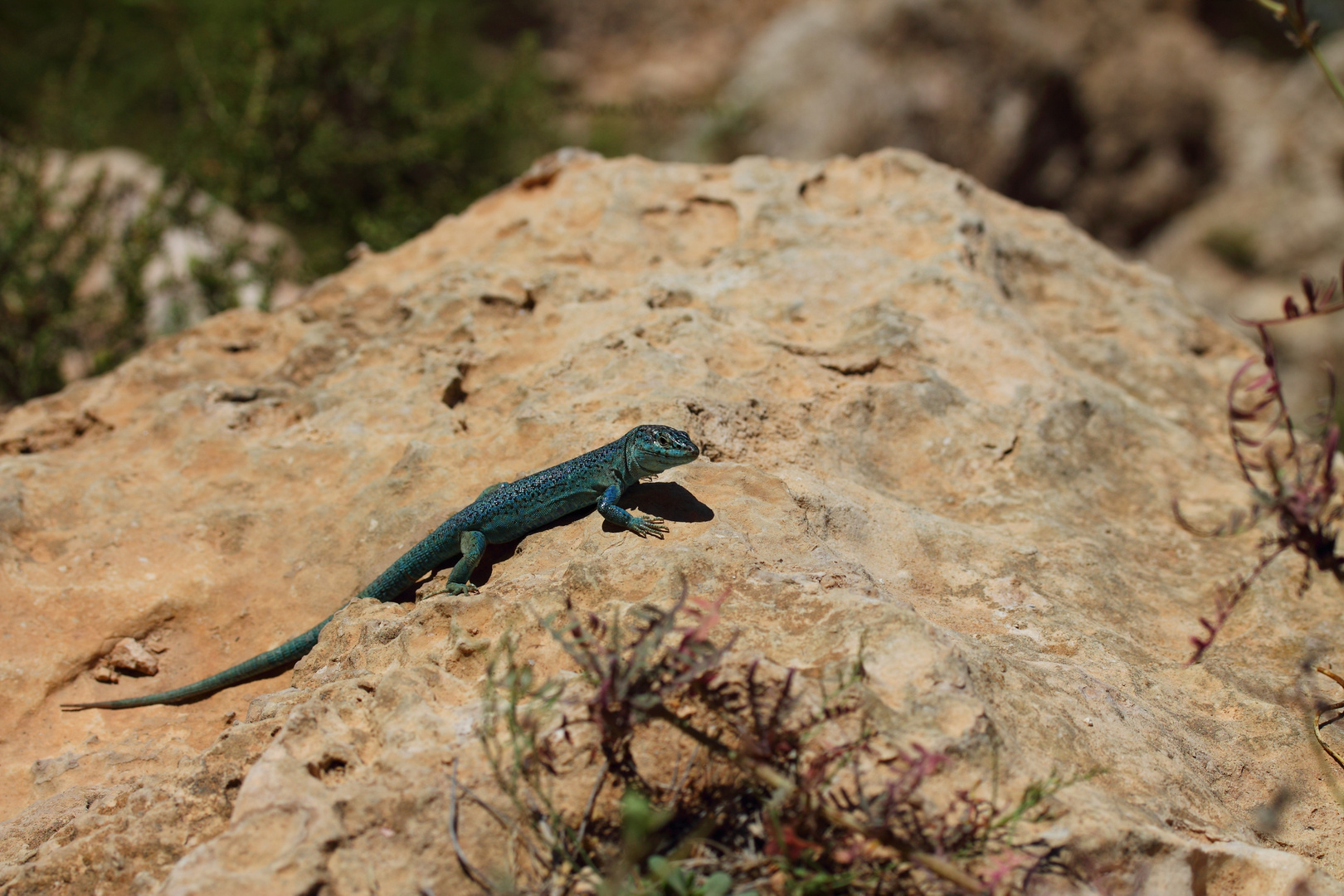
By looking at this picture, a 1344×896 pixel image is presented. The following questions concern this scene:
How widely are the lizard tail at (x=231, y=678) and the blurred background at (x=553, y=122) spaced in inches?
153

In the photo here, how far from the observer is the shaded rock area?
2621 millimetres

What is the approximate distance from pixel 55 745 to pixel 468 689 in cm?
185

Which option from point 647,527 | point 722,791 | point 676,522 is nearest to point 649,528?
point 647,527

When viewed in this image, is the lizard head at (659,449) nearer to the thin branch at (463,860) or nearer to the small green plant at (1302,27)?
the thin branch at (463,860)

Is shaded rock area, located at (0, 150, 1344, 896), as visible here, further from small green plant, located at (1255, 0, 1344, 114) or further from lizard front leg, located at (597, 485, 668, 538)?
small green plant, located at (1255, 0, 1344, 114)

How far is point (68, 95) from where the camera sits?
915 centimetres

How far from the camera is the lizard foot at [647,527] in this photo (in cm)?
337

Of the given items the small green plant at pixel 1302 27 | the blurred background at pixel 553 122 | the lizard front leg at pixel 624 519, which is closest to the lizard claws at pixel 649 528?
the lizard front leg at pixel 624 519

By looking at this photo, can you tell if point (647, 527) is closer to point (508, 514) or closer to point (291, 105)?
point (508, 514)

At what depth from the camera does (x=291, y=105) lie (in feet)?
30.9

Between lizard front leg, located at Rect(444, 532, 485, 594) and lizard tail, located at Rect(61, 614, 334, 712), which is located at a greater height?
lizard front leg, located at Rect(444, 532, 485, 594)

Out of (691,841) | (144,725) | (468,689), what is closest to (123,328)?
(144,725)

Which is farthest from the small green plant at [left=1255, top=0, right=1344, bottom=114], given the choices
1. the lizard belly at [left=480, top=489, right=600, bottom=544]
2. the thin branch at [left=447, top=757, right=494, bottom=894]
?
the thin branch at [left=447, top=757, right=494, bottom=894]

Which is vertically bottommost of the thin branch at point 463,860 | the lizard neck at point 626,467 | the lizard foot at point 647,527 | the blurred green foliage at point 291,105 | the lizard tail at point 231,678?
the lizard tail at point 231,678
